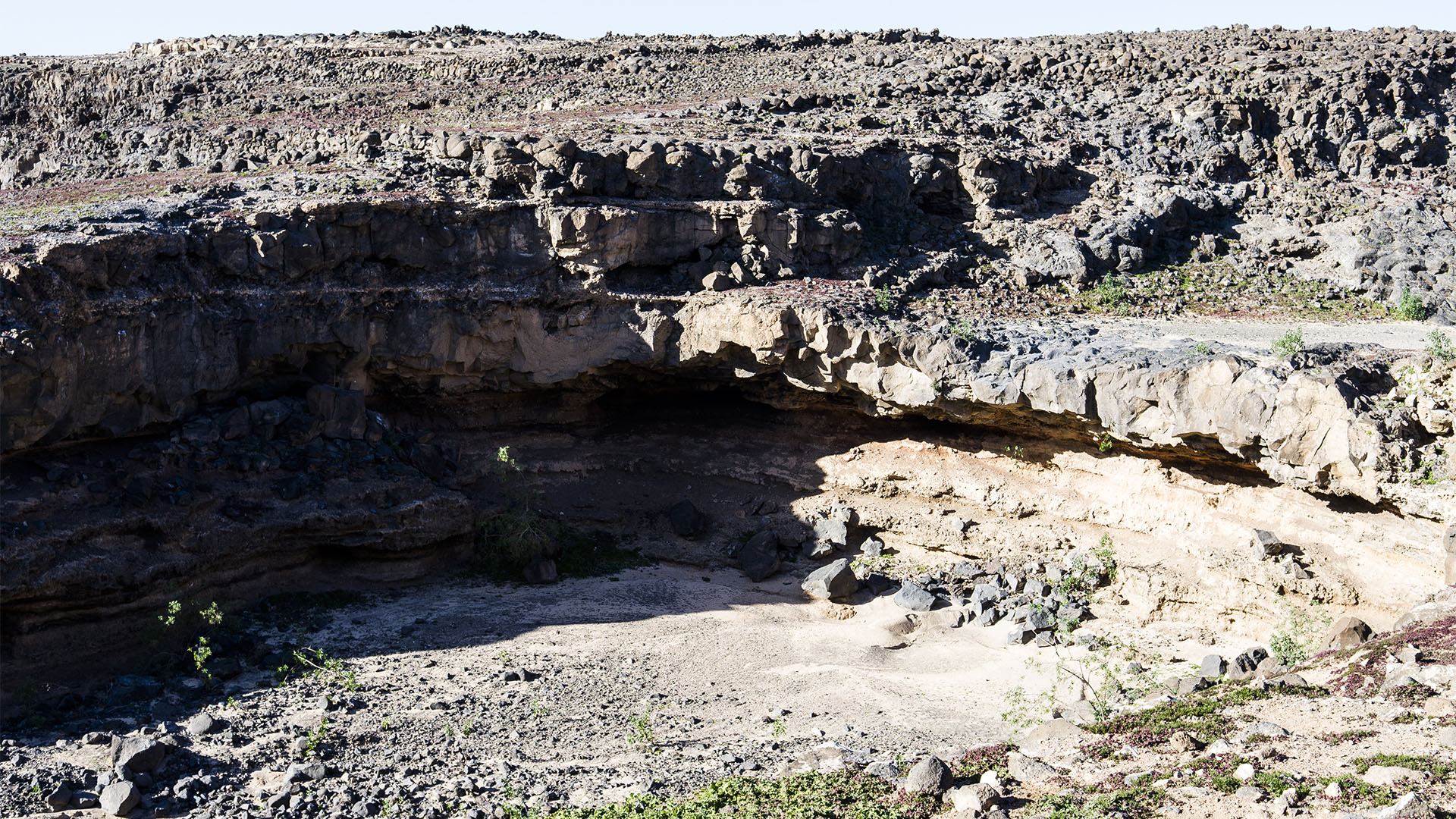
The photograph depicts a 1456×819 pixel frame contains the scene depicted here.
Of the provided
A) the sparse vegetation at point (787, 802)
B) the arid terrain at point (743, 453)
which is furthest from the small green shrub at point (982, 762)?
the sparse vegetation at point (787, 802)

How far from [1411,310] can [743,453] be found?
42.9 ft

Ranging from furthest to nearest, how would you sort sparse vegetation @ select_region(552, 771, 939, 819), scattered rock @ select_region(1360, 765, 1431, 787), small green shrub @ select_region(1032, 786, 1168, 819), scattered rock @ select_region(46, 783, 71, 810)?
scattered rock @ select_region(46, 783, 71, 810)
sparse vegetation @ select_region(552, 771, 939, 819)
small green shrub @ select_region(1032, 786, 1168, 819)
scattered rock @ select_region(1360, 765, 1431, 787)

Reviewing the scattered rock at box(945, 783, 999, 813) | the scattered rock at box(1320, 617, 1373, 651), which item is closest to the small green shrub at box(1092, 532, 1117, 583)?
the scattered rock at box(1320, 617, 1373, 651)

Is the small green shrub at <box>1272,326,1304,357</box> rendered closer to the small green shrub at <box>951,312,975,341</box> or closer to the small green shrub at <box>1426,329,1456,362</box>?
the small green shrub at <box>1426,329,1456,362</box>

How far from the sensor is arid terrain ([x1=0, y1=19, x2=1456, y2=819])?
1522cm

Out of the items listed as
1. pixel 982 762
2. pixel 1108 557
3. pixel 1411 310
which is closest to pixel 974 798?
pixel 982 762

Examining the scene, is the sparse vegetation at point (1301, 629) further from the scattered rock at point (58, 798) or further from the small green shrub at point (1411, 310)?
the scattered rock at point (58, 798)

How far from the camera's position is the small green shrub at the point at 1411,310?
23.8 meters


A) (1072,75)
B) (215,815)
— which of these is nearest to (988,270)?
(1072,75)

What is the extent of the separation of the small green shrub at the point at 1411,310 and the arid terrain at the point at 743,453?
99mm

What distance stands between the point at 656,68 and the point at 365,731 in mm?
21438

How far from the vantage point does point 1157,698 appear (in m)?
16.6

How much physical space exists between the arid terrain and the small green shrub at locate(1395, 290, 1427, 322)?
10cm

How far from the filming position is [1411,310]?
77.9 feet
